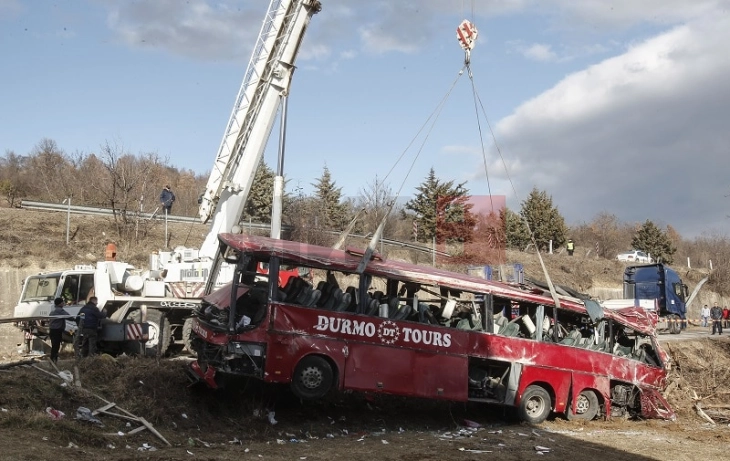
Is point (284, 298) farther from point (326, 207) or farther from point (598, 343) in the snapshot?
point (326, 207)

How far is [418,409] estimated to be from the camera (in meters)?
14.7

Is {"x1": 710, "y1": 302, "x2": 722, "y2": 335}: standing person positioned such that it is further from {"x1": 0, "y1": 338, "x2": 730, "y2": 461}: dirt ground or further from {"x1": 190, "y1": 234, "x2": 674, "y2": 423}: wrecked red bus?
{"x1": 190, "y1": 234, "x2": 674, "y2": 423}: wrecked red bus

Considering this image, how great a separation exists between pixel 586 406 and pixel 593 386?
0.47 meters

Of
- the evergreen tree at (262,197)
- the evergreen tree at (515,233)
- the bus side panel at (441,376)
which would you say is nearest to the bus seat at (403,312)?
the bus side panel at (441,376)

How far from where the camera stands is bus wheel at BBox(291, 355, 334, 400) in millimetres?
11578

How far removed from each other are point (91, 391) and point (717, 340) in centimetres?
2604

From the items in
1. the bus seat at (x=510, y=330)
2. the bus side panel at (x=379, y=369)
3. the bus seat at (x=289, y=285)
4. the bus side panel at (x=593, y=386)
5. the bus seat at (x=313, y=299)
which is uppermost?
the bus seat at (x=289, y=285)

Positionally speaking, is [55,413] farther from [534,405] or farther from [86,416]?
[534,405]

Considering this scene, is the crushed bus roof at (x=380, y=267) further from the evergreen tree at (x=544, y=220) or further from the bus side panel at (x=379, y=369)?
the evergreen tree at (x=544, y=220)

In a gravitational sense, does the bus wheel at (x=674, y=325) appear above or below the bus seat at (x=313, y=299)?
below

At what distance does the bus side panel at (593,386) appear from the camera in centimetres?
1452

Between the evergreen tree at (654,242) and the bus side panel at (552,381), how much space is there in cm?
5674

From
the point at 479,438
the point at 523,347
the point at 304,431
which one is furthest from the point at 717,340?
the point at 304,431

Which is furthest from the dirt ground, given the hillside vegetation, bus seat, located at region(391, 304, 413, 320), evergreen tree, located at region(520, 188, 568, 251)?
evergreen tree, located at region(520, 188, 568, 251)
